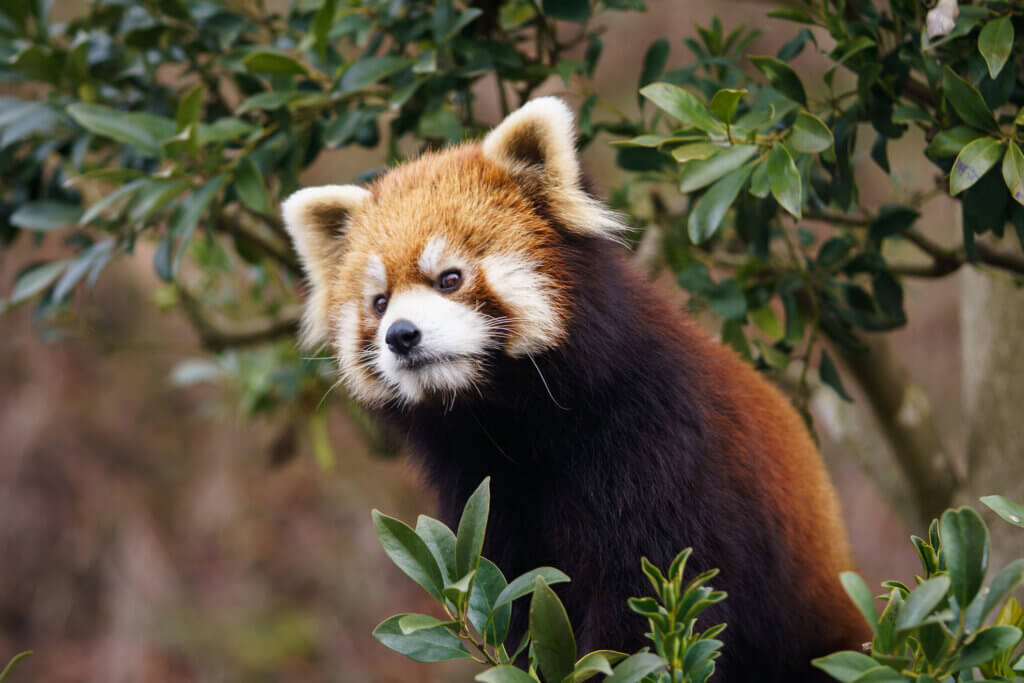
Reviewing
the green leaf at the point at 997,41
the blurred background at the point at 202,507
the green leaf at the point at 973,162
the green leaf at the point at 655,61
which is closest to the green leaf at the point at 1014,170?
the green leaf at the point at 973,162

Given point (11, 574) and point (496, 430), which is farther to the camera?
point (11, 574)

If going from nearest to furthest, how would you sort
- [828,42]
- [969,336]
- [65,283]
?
[65,283] < [969,336] < [828,42]

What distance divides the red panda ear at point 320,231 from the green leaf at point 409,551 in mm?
888

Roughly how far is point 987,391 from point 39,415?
6144 millimetres

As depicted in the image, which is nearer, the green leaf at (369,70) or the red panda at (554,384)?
the red panda at (554,384)

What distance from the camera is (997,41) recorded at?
1768 millimetres

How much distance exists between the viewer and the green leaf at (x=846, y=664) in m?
1.31

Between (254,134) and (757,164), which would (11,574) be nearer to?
(254,134)

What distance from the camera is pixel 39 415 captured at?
6.75 m

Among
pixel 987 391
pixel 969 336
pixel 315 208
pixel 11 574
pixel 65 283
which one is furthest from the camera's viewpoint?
pixel 11 574

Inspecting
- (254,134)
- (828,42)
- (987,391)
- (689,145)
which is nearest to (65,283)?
(254,134)

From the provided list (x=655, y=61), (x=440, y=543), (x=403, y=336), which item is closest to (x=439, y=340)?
(x=403, y=336)

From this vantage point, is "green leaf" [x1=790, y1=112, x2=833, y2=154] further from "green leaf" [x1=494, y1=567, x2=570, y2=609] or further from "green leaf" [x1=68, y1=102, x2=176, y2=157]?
"green leaf" [x1=68, y1=102, x2=176, y2=157]

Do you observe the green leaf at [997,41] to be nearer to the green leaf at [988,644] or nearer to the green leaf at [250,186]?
the green leaf at [988,644]
